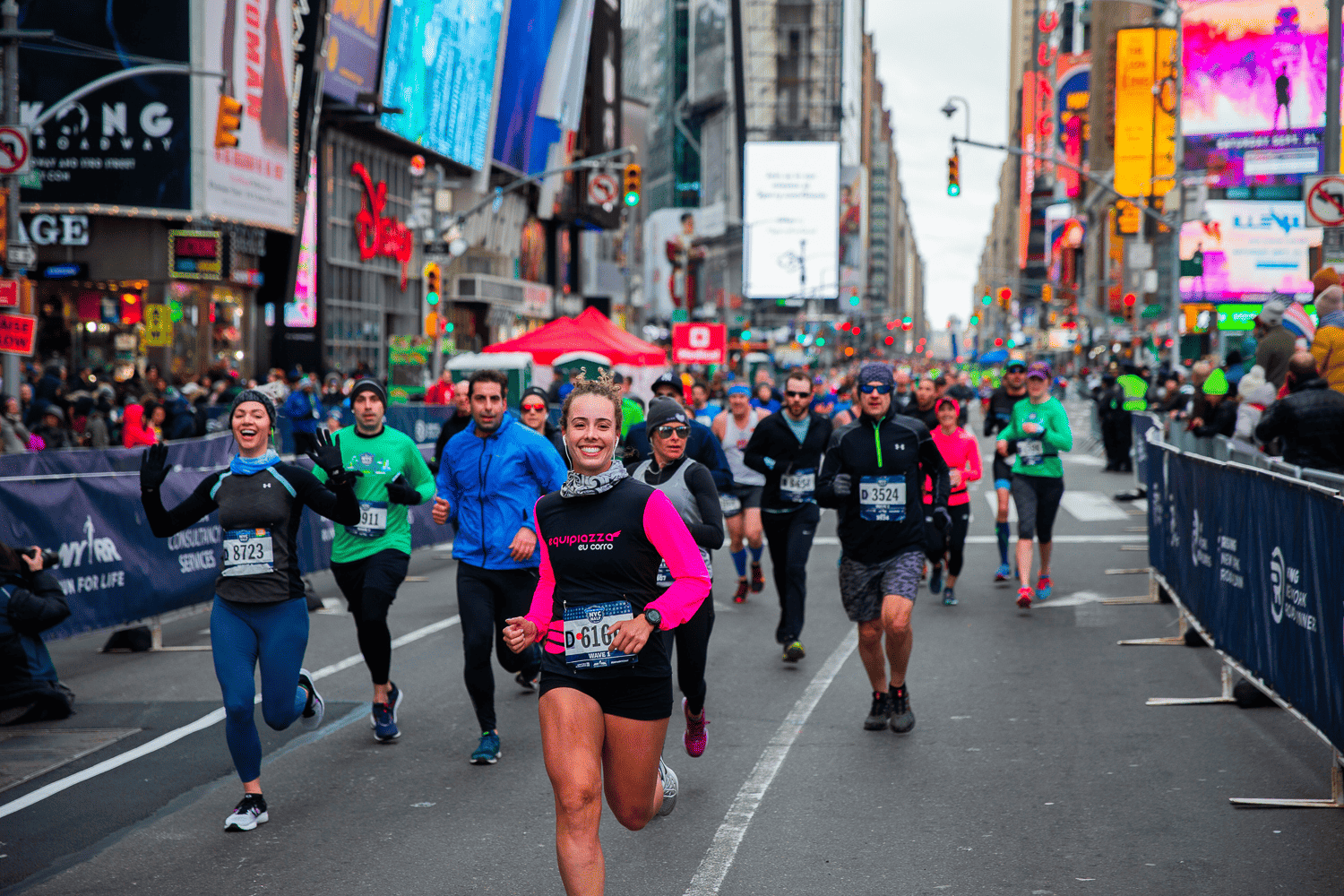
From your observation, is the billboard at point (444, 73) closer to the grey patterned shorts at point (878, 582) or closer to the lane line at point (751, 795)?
the lane line at point (751, 795)

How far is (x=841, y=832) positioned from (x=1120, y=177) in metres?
69.6

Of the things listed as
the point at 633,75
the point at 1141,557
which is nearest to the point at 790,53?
the point at 633,75

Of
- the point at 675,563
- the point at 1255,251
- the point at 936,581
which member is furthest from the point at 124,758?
the point at 1255,251

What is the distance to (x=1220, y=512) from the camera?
30.6 ft

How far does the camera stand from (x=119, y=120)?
3238cm

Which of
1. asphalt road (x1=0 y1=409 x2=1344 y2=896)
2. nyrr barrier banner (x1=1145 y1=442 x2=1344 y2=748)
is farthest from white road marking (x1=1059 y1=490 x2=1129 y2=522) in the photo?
asphalt road (x1=0 y1=409 x2=1344 y2=896)

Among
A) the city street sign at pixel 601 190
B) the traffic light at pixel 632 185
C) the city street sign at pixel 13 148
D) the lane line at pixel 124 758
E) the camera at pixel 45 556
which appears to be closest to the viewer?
the lane line at pixel 124 758

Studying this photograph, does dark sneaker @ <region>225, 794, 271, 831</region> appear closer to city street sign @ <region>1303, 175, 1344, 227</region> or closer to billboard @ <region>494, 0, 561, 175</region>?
city street sign @ <region>1303, 175, 1344, 227</region>

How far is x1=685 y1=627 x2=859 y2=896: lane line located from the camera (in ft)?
18.5

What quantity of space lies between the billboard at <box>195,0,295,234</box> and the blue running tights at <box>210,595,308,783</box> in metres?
27.5

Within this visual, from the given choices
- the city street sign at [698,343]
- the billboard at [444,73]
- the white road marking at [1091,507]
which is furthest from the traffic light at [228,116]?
the billboard at [444,73]

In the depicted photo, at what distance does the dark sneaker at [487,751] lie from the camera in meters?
7.53

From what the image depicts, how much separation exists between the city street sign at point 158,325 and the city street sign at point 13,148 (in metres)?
16.3

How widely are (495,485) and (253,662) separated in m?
1.70
